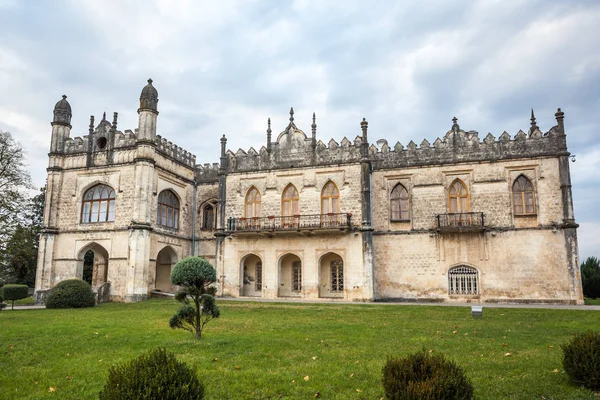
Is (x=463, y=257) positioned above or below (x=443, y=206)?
below

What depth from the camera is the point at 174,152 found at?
31141 millimetres

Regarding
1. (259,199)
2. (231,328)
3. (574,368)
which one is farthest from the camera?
(259,199)

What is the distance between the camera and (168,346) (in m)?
10.7

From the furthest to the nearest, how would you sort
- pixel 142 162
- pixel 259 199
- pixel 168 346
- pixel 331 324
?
pixel 259 199, pixel 142 162, pixel 331 324, pixel 168 346

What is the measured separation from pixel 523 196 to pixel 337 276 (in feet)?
36.8

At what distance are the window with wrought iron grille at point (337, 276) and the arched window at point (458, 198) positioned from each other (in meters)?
7.05

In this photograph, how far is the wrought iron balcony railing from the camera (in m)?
26.9

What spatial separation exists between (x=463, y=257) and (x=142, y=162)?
1899 cm

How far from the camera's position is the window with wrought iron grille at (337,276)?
2794cm

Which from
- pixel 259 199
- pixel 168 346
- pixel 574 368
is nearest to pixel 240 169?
pixel 259 199

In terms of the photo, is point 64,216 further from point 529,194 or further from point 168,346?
point 529,194

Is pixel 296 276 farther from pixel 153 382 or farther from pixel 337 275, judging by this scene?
pixel 153 382

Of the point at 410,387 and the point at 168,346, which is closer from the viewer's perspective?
the point at 410,387

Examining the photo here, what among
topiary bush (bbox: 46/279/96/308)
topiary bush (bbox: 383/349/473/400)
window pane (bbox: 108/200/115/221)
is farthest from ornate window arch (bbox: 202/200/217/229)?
topiary bush (bbox: 383/349/473/400)
